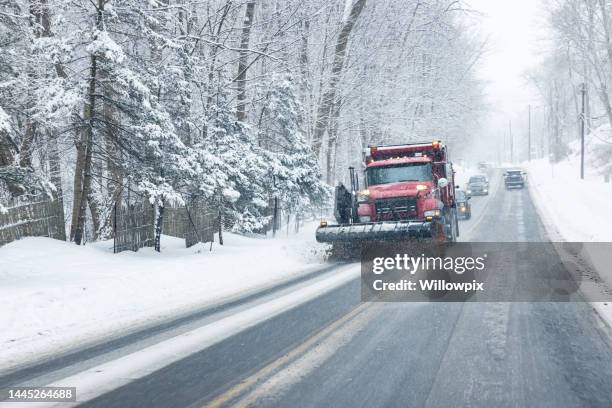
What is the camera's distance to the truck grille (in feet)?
49.9

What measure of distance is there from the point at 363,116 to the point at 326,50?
4.98 metres

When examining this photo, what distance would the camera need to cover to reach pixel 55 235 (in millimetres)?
13836

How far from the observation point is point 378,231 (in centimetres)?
1429

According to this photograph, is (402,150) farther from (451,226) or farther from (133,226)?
(133,226)

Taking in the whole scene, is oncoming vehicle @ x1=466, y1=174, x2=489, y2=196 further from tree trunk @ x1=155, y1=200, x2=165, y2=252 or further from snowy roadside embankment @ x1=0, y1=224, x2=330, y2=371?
tree trunk @ x1=155, y1=200, x2=165, y2=252

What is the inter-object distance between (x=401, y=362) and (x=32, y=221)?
9.77 metres

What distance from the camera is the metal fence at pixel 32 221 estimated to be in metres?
11.9

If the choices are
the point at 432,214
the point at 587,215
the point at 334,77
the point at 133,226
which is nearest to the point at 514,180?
the point at 587,215

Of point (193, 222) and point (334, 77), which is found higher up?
point (334, 77)

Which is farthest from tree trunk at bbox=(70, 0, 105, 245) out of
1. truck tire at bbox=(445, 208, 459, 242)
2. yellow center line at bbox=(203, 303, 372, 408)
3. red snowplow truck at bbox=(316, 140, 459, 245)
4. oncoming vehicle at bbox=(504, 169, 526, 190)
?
oncoming vehicle at bbox=(504, 169, 526, 190)

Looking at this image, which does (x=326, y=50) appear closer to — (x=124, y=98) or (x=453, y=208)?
(x=453, y=208)

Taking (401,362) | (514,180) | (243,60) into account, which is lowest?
(401,362)

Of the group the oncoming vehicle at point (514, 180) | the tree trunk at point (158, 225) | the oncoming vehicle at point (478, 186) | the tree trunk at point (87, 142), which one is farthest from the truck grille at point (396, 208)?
the oncoming vehicle at point (514, 180)

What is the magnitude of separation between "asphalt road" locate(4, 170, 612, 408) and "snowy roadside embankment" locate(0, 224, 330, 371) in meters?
2.07
